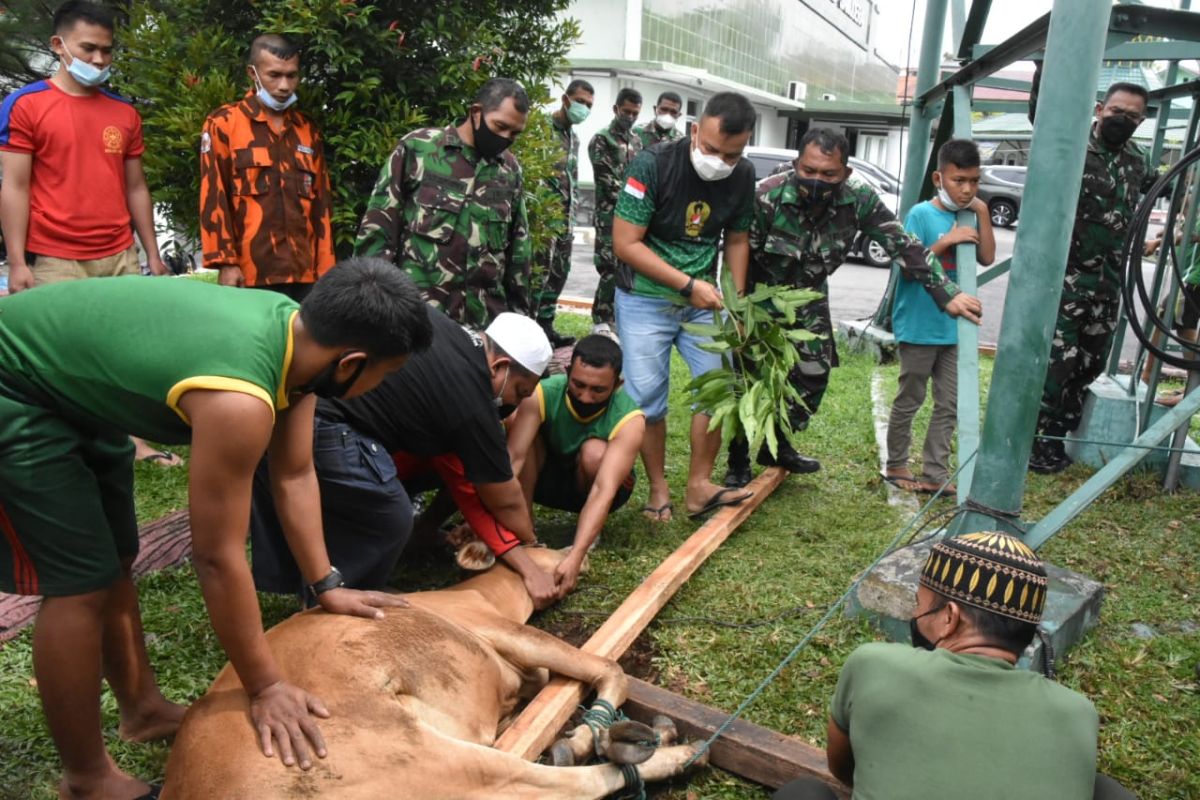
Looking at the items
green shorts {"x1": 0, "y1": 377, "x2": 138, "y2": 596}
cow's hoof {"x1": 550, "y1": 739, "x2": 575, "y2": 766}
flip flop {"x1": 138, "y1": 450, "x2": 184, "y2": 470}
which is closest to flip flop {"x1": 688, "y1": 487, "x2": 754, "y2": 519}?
cow's hoof {"x1": 550, "y1": 739, "x2": 575, "y2": 766}

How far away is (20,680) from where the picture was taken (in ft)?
11.0

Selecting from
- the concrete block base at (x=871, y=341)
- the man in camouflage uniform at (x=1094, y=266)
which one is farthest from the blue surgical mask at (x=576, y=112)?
the man in camouflage uniform at (x=1094, y=266)

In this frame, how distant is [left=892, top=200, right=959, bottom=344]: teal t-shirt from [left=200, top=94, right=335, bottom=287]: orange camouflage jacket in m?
3.40

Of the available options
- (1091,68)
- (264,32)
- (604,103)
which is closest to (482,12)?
(264,32)

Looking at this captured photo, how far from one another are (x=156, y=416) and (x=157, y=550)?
210 centimetres

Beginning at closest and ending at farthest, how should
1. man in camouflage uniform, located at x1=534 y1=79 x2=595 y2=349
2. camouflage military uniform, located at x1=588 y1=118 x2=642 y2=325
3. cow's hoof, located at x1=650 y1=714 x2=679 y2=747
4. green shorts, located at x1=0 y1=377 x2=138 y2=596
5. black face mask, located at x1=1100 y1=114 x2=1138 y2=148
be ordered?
green shorts, located at x1=0 y1=377 x2=138 y2=596 < cow's hoof, located at x1=650 y1=714 x2=679 y2=747 < black face mask, located at x1=1100 y1=114 x2=1138 y2=148 < man in camouflage uniform, located at x1=534 y1=79 x2=595 y2=349 < camouflage military uniform, located at x1=588 y1=118 x2=642 y2=325

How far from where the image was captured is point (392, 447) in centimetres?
379

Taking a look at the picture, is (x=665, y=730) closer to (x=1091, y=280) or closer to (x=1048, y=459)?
(x=1048, y=459)

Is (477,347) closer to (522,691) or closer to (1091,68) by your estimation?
(522,691)

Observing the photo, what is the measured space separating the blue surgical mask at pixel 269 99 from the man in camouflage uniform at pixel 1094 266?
4.60 metres

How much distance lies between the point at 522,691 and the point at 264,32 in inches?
149

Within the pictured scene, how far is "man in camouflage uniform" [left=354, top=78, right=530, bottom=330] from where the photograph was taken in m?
4.77

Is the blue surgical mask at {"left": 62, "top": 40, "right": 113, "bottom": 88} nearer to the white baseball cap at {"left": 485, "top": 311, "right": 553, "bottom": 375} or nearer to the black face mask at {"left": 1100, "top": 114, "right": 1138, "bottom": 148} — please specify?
the white baseball cap at {"left": 485, "top": 311, "right": 553, "bottom": 375}

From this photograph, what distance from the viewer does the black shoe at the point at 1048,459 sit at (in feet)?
20.2
